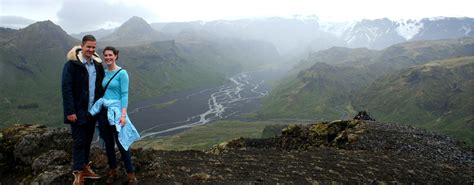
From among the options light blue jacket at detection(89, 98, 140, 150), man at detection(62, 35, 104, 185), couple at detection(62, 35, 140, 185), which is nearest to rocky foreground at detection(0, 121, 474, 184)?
man at detection(62, 35, 104, 185)

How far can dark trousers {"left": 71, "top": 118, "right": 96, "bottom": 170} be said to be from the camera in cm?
1192

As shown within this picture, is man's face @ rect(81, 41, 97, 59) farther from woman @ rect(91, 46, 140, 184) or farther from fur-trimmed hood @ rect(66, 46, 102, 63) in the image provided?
woman @ rect(91, 46, 140, 184)

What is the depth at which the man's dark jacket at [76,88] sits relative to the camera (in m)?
11.3

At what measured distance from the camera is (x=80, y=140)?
1202 centimetres

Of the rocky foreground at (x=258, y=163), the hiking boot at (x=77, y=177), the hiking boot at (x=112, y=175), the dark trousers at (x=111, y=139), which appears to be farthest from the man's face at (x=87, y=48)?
the rocky foreground at (x=258, y=163)

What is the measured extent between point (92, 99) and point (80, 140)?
1.46 m

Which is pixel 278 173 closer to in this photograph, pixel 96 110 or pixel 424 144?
pixel 96 110

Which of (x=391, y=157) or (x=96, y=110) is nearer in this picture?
(x=96, y=110)

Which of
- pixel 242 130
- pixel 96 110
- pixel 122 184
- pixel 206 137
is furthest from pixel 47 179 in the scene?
pixel 242 130

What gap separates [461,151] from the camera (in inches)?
1016

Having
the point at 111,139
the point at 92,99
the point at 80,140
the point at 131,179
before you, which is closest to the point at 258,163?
the point at 131,179

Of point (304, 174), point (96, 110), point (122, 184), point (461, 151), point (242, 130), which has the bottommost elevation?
point (242, 130)

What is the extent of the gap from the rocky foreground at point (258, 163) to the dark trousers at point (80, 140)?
3.88 feet

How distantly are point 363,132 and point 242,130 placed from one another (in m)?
162
